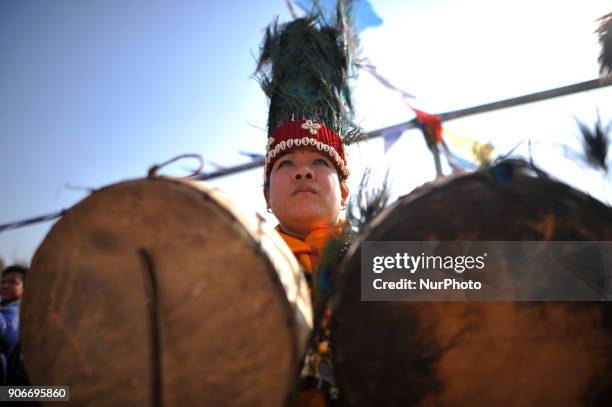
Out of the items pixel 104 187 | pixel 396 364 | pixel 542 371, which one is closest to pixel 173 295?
pixel 104 187

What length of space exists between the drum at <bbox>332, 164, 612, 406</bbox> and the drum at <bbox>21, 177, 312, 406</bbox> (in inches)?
5.9

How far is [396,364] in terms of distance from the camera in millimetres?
880

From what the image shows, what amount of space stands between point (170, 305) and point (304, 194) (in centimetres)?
102

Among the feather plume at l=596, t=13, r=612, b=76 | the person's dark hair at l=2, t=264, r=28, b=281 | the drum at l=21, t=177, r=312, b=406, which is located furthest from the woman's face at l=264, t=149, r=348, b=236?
the person's dark hair at l=2, t=264, r=28, b=281

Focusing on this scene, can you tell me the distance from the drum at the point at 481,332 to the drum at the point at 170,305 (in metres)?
0.15

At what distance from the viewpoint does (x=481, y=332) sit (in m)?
0.88

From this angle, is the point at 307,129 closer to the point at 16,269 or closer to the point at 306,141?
the point at 306,141

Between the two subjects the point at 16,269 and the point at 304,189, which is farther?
the point at 16,269

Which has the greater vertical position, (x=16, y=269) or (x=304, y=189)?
(x=304, y=189)

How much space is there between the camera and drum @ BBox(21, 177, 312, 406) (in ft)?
3.01

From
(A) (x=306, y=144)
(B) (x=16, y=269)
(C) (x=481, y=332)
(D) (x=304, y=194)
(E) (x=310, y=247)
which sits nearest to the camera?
(C) (x=481, y=332)

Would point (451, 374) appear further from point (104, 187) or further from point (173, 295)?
point (104, 187)

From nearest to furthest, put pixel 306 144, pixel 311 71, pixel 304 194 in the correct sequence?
1. pixel 304 194
2. pixel 306 144
3. pixel 311 71

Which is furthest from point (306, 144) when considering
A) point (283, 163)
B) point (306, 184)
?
point (306, 184)
